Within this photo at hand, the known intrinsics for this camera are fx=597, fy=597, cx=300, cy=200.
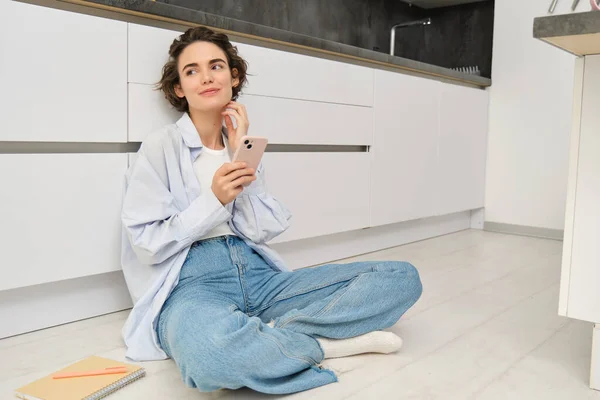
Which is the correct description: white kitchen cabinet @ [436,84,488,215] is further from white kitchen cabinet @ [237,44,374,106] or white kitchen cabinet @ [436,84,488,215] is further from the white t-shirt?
the white t-shirt

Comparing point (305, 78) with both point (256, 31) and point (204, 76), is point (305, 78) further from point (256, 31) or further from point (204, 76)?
point (204, 76)

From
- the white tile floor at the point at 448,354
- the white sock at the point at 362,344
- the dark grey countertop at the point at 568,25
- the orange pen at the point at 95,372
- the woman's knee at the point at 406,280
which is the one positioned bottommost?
the white tile floor at the point at 448,354

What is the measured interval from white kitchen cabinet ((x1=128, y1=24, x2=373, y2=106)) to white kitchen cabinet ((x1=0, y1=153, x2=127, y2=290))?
0.29 m

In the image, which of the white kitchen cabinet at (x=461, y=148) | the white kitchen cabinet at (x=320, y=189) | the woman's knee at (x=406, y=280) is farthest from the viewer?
the white kitchen cabinet at (x=461, y=148)

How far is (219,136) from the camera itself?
1.76m

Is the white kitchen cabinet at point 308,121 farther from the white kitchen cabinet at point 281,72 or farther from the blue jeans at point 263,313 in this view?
the blue jeans at point 263,313

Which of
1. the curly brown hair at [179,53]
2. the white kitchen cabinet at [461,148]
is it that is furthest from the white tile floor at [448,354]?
the white kitchen cabinet at [461,148]

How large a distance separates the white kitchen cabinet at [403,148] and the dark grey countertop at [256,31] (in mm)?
65

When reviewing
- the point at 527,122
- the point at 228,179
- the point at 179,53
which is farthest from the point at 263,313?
the point at 527,122

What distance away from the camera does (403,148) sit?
2.94 m

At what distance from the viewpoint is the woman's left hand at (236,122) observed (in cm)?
167

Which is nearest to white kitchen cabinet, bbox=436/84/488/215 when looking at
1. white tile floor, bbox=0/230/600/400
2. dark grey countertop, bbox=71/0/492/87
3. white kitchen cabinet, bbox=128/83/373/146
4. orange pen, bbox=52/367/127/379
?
dark grey countertop, bbox=71/0/492/87

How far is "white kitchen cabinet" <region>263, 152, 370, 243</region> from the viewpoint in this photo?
2.24m

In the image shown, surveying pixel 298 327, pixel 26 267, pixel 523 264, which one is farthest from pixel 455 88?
pixel 26 267
